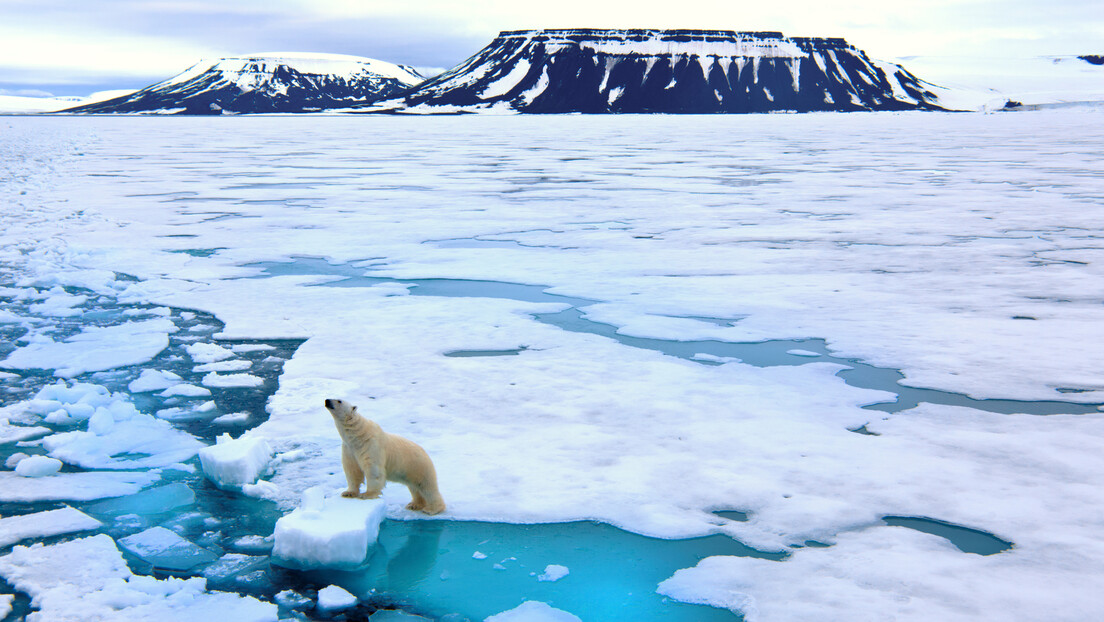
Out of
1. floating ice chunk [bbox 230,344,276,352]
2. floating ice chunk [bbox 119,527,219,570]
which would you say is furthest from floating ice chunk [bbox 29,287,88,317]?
floating ice chunk [bbox 119,527,219,570]

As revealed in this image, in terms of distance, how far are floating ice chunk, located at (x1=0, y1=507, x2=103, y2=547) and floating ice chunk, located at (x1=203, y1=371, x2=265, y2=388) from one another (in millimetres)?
1378

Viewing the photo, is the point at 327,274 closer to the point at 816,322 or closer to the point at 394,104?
the point at 816,322

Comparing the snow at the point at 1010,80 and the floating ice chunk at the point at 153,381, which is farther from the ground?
the snow at the point at 1010,80

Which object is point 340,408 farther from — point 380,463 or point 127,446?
point 127,446

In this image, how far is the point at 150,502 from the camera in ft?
10.1

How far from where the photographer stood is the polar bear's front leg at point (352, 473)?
2.90 meters

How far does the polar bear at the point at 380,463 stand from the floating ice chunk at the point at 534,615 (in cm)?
63

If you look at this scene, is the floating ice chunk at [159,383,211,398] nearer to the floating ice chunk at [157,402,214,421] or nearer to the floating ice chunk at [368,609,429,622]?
the floating ice chunk at [157,402,214,421]

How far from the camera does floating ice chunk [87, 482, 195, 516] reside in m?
3.00

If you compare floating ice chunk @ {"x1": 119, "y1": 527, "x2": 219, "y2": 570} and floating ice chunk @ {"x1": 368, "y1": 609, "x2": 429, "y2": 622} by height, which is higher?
floating ice chunk @ {"x1": 119, "y1": 527, "x2": 219, "y2": 570}

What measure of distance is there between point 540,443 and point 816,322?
112 inches

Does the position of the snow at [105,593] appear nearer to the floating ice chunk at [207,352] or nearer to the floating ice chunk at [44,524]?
the floating ice chunk at [44,524]

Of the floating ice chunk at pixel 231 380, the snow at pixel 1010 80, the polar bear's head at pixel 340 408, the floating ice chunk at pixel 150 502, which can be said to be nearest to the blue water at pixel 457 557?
the floating ice chunk at pixel 150 502

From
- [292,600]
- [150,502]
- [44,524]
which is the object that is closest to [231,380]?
[150,502]
